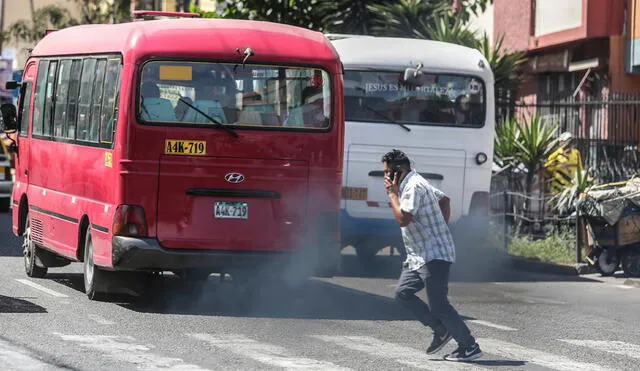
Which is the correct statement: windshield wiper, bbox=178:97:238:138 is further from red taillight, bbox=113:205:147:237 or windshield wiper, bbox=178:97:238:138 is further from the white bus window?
the white bus window

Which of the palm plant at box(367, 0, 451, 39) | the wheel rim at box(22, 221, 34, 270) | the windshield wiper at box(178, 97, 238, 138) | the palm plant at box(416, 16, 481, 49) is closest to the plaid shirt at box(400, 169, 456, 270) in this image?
the windshield wiper at box(178, 97, 238, 138)

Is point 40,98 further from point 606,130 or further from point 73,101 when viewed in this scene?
point 606,130

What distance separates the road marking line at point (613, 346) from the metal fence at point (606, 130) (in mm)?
9544

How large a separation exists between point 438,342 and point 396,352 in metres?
0.36

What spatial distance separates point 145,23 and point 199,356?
4.71 metres

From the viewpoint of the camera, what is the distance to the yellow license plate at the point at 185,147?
A: 46.4 feet

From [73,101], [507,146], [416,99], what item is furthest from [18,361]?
[507,146]

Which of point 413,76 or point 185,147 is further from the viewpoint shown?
point 413,76

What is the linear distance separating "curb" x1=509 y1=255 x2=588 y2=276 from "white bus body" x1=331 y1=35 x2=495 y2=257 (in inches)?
59.2

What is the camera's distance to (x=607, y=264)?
19.4 metres

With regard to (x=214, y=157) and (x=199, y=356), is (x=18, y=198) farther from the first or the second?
(x=199, y=356)

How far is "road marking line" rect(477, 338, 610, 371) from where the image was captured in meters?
11.0

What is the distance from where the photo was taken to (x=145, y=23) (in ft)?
48.0

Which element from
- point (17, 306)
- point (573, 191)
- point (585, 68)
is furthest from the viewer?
point (585, 68)
